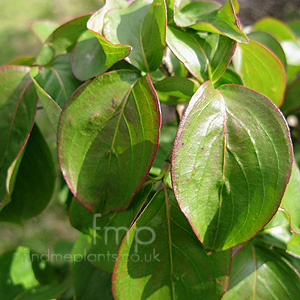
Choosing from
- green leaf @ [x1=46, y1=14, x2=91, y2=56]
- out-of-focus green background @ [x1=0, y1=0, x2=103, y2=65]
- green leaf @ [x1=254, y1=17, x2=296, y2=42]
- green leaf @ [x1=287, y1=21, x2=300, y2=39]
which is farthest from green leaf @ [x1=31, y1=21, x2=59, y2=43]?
out-of-focus green background @ [x1=0, y1=0, x2=103, y2=65]

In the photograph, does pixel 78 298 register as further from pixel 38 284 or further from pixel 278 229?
pixel 278 229

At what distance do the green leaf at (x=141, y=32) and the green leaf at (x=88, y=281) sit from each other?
14.8 inches

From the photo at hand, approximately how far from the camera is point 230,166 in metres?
0.43

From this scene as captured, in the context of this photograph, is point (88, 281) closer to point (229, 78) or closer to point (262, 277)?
point (262, 277)

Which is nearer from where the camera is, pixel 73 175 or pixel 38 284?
pixel 73 175

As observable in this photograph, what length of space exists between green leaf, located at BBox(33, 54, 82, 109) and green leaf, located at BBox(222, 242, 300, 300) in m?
0.39

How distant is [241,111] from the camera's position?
44 cm

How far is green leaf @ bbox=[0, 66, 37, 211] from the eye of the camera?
556 mm

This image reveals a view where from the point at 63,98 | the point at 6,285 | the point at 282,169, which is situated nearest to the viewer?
the point at 282,169

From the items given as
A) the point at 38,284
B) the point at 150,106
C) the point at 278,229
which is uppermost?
the point at 150,106

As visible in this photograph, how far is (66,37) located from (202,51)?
0.24 meters

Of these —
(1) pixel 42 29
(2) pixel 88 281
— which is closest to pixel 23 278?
(2) pixel 88 281

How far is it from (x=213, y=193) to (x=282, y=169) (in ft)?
0.30

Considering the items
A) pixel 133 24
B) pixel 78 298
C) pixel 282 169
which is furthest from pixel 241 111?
pixel 78 298
